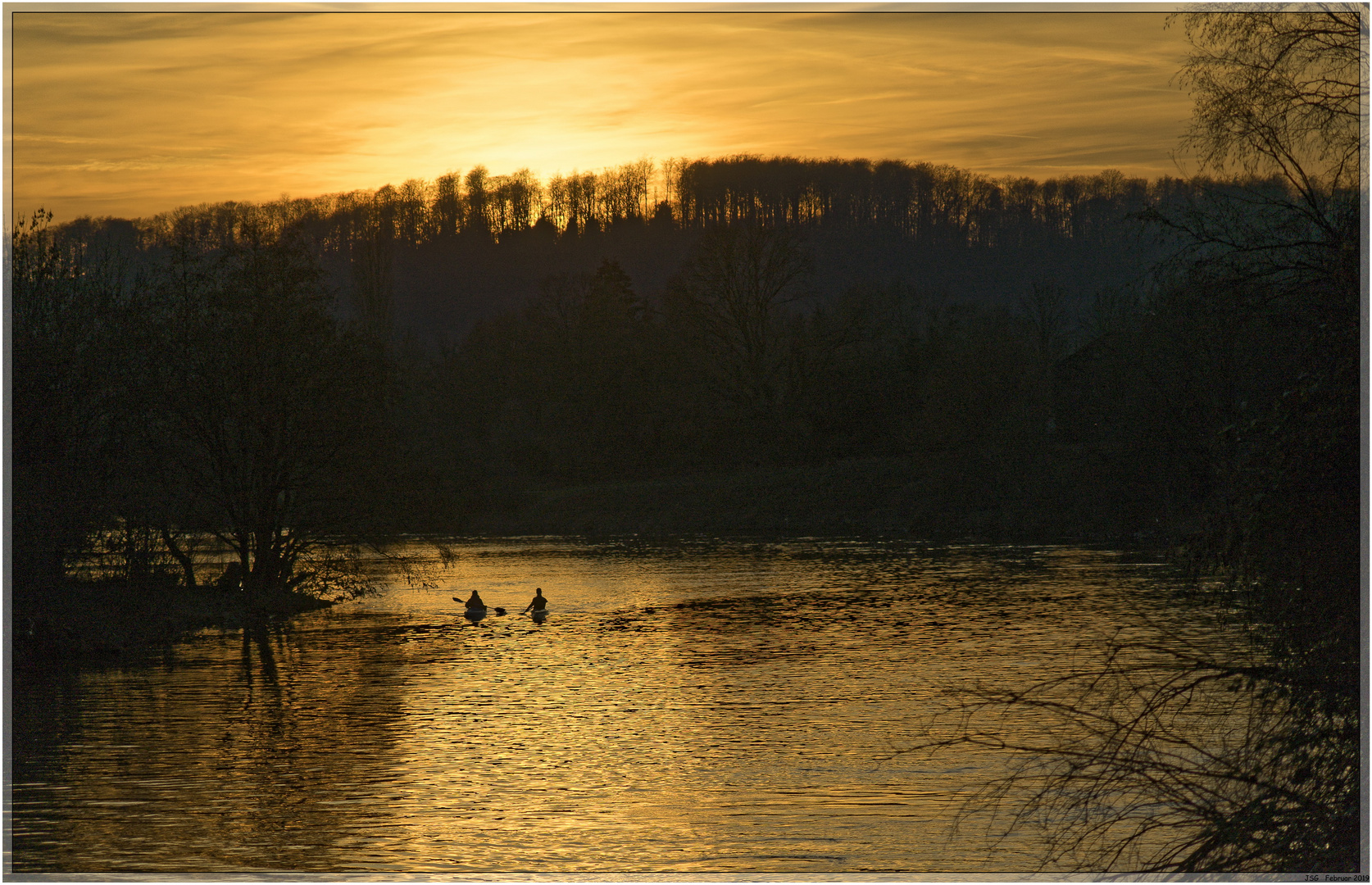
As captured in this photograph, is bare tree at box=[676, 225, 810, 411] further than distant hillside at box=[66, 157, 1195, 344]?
Yes

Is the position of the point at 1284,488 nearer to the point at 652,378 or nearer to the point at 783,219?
the point at 652,378

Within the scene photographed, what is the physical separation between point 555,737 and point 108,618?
51.8ft

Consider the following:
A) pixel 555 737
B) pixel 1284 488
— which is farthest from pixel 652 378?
pixel 1284 488

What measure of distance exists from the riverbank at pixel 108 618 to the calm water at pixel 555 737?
126cm

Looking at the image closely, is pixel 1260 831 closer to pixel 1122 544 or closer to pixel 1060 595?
pixel 1060 595

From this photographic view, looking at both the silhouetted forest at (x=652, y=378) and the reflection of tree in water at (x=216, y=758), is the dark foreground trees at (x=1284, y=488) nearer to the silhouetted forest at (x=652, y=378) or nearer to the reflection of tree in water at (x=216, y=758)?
the silhouetted forest at (x=652, y=378)

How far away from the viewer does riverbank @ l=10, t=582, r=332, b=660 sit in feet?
94.8

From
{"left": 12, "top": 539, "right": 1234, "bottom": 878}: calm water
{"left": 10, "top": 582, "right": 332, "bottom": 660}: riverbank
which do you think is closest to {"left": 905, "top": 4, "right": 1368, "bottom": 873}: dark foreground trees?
{"left": 12, "top": 539, "right": 1234, "bottom": 878}: calm water

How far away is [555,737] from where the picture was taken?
2156 cm

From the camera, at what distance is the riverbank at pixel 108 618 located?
28891mm

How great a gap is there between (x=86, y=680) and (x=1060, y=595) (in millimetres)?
27517

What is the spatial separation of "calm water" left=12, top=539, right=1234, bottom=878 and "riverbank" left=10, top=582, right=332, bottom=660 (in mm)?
1257

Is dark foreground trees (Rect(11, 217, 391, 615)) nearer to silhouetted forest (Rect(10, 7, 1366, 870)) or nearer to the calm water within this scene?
silhouetted forest (Rect(10, 7, 1366, 870))

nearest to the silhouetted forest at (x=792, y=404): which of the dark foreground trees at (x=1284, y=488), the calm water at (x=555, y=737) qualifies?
the dark foreground trees at (x=1284, y=488)
